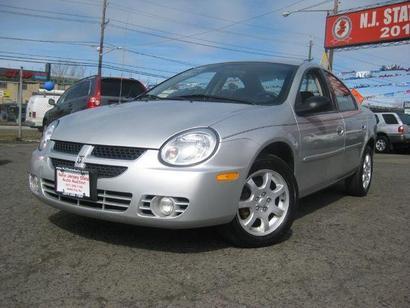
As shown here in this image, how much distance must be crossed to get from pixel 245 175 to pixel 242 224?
35cm

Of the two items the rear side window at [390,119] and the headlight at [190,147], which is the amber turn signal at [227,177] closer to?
the headlight at [190,147]

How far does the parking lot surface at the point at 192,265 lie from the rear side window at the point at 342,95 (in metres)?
1.31

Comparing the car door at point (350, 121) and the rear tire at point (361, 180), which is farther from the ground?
the car door at point (350, 121)

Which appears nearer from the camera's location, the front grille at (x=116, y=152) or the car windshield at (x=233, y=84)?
the front grille at (x=116, y=152)

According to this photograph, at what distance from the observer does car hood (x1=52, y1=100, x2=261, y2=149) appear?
10.4ft

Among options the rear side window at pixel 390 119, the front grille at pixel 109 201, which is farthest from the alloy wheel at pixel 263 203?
the rear side window at pixel 390 119

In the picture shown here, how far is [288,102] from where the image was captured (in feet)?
13.0

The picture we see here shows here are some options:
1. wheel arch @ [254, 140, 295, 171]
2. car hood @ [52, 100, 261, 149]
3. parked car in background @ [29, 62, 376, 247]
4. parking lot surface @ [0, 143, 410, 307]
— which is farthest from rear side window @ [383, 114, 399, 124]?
car hood @ [52, 100, 261, 149]

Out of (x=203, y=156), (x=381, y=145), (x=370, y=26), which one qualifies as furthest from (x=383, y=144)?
(x=203, y=156)

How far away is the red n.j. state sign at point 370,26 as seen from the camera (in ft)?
86.0

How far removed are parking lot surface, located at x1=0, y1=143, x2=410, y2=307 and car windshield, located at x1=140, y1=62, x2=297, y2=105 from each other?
1099 millimetres

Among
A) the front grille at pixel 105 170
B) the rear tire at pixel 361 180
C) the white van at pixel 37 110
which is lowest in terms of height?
the white van at pixel 37 110

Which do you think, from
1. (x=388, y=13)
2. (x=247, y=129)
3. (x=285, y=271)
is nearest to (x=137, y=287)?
(x=285, y=271)

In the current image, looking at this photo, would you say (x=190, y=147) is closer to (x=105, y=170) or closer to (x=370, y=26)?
(x=105, y=170)
